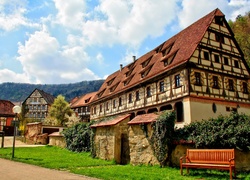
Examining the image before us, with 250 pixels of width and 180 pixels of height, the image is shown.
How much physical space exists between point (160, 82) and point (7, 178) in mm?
18261

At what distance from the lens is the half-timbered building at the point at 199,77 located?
20484 millimetres

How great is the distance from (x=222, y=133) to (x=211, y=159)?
1.52 meters

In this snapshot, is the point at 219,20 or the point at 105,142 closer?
the point at 105,142

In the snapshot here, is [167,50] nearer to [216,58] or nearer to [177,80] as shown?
[216,58]

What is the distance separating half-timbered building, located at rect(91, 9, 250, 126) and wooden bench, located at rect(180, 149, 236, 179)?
923 cm

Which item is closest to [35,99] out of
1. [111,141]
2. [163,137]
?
[111,141]

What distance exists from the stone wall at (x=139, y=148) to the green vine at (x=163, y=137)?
1.10 ft

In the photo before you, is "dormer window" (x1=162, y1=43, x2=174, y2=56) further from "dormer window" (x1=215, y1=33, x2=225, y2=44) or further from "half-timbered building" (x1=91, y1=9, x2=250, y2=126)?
"dormer window" (x1=215, y1=33, x2=225, y2=44)

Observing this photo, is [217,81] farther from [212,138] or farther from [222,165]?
[222,165]

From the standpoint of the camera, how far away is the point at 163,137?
12.1m

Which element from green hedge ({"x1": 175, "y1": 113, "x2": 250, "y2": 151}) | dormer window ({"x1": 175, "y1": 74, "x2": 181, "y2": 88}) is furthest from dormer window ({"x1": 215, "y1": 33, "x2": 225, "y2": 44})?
green hedge ({"x1": 175, "y1": 113, "x2": 250, "y2": 151})

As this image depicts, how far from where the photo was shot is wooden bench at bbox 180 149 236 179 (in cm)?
888

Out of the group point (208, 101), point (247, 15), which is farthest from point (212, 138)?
point (247, 15)

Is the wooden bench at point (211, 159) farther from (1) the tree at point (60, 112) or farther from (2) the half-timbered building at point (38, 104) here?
(2) the half-timbered building at point (38, 104)
